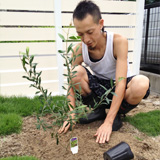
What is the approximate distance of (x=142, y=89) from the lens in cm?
171

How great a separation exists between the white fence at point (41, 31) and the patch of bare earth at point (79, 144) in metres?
1.20

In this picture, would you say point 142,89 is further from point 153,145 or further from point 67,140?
point 67,140

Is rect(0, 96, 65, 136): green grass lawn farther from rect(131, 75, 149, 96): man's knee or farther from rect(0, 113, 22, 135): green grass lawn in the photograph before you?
rect(131, 75, 149, 96): man's knee

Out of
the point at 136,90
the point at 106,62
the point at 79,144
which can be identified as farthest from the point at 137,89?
the point at 79,144

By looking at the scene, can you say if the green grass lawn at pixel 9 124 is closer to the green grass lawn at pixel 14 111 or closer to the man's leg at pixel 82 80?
the green grass lawn at pixel 14 111

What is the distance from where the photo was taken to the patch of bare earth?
1429mm

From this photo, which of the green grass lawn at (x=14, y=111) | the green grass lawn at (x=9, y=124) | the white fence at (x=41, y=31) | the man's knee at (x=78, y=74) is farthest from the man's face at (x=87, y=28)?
the white fence at (x=41, y=31)

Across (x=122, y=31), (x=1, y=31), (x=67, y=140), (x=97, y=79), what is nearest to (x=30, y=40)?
(x=1, y=31)

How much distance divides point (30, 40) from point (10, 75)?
650 mm

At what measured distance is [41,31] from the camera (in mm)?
2818

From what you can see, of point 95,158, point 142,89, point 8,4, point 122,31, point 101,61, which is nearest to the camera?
point 95,158

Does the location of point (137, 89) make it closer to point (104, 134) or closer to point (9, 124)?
point (104, 134)

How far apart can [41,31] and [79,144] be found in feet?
6.39

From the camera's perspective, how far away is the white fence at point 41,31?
2699 mm
